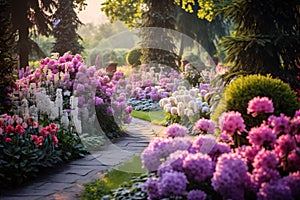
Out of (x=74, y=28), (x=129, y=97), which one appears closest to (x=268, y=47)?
(x=129, y=97)

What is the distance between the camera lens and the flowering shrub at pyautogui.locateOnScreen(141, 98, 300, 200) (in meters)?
2.79

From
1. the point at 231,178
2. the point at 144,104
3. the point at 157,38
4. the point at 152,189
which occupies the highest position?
the point at 157,38

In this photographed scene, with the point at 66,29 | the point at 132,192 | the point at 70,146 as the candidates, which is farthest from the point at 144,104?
the point at 132,192

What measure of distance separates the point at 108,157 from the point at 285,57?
10.2ft

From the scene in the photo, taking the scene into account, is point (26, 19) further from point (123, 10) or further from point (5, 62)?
point (5, 62)

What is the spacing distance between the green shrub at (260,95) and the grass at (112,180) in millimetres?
1521

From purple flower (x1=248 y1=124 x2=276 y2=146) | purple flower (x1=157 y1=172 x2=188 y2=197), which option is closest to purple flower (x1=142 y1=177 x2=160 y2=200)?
purple flower (x1=157 y1=172 x2=188 y2=197)

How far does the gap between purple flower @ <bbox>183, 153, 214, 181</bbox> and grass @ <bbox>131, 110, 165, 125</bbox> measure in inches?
257

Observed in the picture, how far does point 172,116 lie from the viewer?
915 centimetres

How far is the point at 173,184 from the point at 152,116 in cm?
811

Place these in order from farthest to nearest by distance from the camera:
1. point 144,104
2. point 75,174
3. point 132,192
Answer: point 144,104, point 75,174, point 132,192

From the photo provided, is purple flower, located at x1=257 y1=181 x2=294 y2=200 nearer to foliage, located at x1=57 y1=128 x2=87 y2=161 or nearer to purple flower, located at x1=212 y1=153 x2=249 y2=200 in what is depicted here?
purple flower, located at x1=212 y1=153 x2=249 y2=200

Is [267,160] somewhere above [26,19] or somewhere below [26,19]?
below

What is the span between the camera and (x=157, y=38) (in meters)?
19.8
